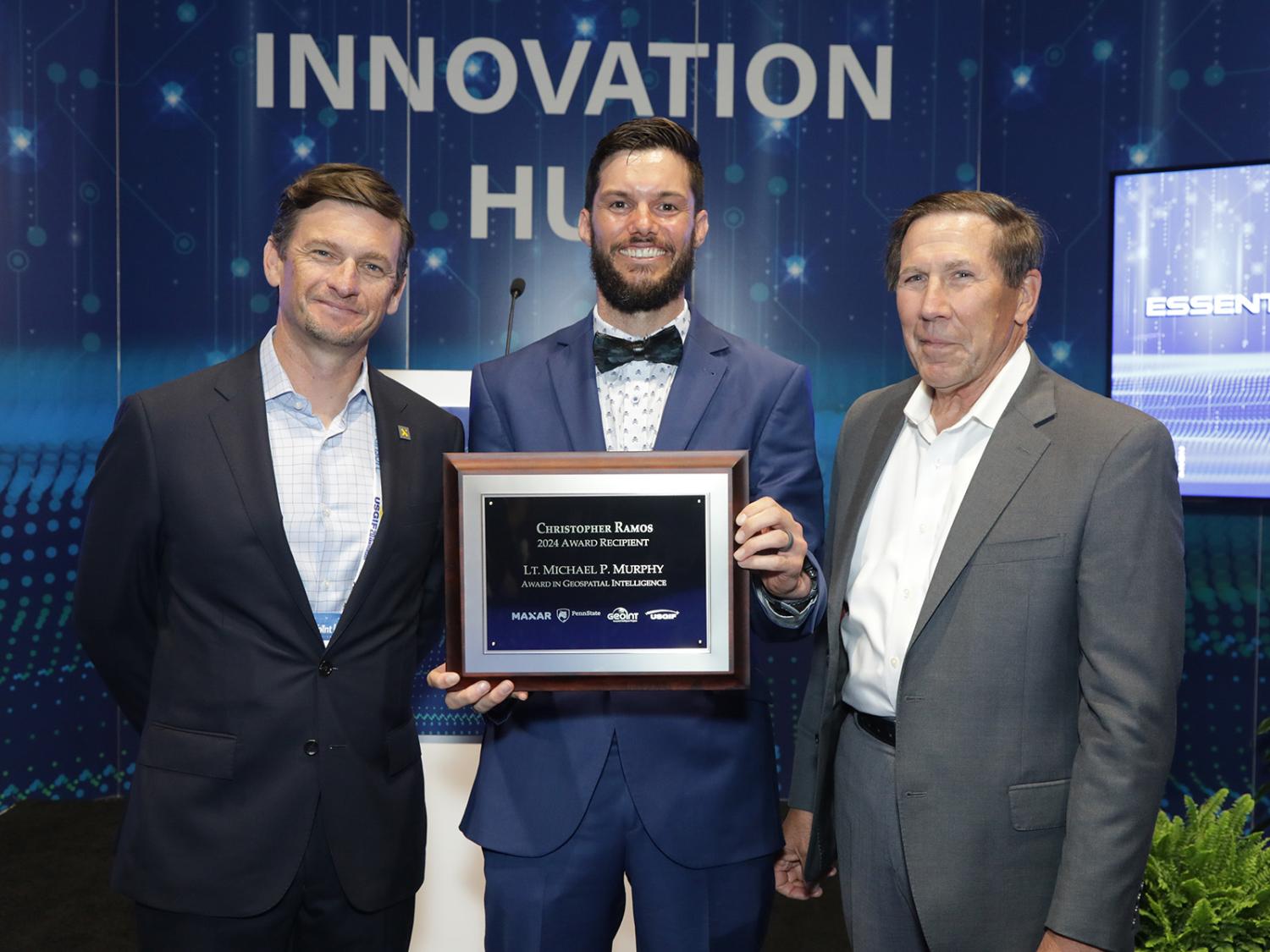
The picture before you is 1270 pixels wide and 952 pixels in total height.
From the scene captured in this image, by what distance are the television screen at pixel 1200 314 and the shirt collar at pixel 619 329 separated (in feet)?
10.4

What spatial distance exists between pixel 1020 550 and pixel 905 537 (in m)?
0.25

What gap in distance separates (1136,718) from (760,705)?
2.35 feet

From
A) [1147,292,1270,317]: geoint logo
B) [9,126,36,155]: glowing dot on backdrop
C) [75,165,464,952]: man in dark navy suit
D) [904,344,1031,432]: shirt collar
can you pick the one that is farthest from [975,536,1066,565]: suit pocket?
[9,126,36,155]: glowing dot on backdrop

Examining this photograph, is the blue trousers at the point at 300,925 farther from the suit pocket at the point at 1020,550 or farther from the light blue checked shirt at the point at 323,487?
the suit pocket at the point at 1020,550

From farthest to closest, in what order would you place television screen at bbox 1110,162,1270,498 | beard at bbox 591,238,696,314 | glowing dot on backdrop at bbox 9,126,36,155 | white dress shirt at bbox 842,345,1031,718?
glowing dot on backdrop at bbox 9,126,36,155 < television screen at bbox 1110,162,1270,498 < beard at bbox 591,238,696,314 < white dress shirt at bbox 842,345,1031,718

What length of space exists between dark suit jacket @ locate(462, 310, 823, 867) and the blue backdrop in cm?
335

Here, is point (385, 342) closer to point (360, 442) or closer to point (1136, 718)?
point (360, 442)

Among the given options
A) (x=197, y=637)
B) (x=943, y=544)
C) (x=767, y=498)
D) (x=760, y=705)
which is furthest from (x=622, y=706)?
(x=197, y=637)

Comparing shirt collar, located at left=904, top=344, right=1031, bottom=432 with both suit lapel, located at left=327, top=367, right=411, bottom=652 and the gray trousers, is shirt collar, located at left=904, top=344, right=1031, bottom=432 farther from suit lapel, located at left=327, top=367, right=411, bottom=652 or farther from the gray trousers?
suit lapel, located at left=327, top=367, right=411, bottom=652

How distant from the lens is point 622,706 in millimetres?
2094

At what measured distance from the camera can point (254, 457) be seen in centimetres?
205

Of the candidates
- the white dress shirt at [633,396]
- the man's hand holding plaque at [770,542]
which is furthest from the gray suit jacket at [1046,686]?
the white dress shirt at [633,396]

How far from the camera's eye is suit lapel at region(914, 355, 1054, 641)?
187 cm

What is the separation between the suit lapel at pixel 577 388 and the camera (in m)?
2.17
